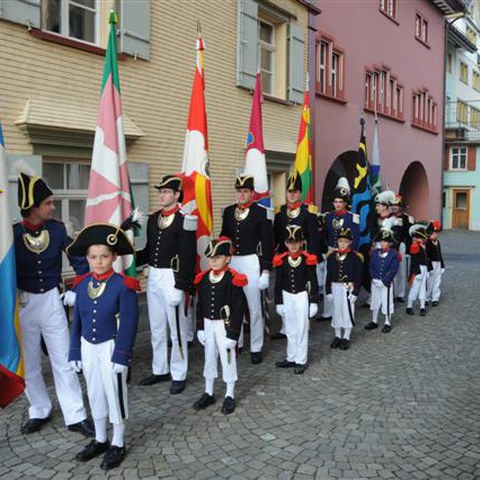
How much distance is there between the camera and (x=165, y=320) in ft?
18.7

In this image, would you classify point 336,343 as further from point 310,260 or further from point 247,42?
point 247,42

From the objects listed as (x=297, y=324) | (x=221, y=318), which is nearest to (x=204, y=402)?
(x=221, y=318)

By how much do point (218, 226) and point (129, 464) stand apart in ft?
25.0

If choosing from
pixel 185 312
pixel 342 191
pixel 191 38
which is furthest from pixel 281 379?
pixel 191 38

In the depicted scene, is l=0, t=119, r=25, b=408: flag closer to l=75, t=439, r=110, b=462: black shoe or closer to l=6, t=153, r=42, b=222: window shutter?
l=75, t=439, r=110, b=462: black shoe

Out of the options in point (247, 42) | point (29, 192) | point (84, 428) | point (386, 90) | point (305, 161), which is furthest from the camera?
point (386, 90)

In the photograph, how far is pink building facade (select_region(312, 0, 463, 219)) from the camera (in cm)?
1591

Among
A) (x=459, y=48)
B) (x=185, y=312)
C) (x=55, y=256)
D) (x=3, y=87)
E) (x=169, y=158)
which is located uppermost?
(x=459, y=48)

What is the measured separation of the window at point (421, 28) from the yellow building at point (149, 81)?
10.6 meters

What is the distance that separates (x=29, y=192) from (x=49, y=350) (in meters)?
1.34

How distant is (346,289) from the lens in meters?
7.39

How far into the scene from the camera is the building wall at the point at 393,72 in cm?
1605

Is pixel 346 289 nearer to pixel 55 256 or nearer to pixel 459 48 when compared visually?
pixel 55 256

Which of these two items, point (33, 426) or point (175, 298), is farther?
point (175, 298)
